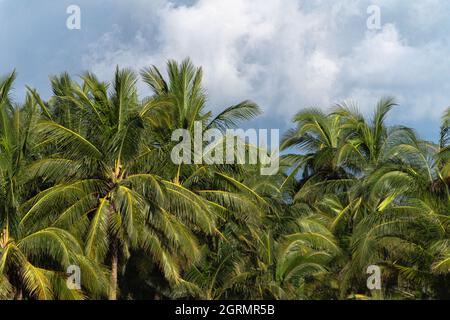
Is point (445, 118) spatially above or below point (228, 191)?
above

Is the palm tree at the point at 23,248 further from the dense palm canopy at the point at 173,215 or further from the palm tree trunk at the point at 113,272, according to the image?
the palm tree trunk at the point at 113,272

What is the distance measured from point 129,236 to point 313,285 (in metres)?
7.82

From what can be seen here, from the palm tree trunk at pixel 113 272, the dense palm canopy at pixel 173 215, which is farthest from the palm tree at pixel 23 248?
the palm tree trunk at pixel 113 272

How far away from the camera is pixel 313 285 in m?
24.2

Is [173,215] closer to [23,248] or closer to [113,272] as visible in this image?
[113,272]

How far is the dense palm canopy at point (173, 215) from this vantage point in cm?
1873

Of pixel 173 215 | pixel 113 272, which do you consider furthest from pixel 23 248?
pixel 173 215

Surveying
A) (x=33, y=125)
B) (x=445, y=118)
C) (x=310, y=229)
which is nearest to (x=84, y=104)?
(x=33, y=125)

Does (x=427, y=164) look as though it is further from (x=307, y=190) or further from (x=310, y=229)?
(x=307, y=190)

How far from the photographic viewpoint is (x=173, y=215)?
21.3m

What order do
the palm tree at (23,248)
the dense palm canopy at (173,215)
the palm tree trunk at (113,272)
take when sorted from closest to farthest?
the palm tree at (23,248) < the dense palm canopy at (173,215) < the palm tree trunk at (113,272)

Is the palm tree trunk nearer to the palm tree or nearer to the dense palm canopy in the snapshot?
the dense palm canopy

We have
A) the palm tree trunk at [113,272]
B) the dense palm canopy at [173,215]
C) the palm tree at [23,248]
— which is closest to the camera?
the palm tree at [23,248]

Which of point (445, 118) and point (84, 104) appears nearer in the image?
point (84, 104)
